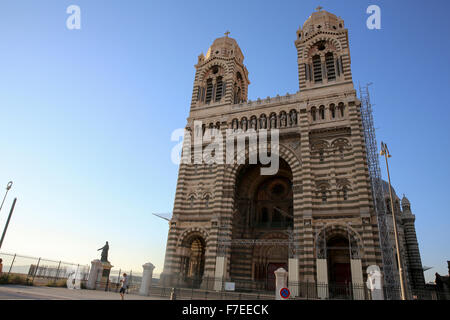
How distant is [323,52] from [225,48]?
1121 cm

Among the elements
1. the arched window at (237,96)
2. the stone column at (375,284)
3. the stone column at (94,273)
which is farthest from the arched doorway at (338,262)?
the arched window at (237,96)

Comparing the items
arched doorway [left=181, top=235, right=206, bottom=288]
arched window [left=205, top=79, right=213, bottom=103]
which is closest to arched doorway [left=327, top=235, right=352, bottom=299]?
arched doorway [left=181, top=235, right=206, bottom=288]

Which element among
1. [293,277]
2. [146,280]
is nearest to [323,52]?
[293,277]

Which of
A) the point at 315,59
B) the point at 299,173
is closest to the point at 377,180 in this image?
Result: the point at 299,173

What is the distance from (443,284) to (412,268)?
25.0 ft

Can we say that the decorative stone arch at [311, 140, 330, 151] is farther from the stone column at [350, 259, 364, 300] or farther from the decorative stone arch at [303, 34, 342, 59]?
the decorative stone arch at [303, 34, 342, 59]

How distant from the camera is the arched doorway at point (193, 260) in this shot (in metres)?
24.8

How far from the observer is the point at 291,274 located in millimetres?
20797

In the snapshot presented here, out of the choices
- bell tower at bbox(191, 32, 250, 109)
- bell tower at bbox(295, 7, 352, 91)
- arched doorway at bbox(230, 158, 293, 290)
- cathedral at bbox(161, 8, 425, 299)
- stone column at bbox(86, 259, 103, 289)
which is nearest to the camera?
stone column at bbox(86, 259, 103, 289)

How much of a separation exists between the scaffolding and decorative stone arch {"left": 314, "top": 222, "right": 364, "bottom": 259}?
60.4 inches

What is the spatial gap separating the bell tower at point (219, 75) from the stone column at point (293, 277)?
1664 centimetres

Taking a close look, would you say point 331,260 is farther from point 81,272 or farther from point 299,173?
point 81,272

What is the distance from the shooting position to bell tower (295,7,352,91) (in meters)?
26.5

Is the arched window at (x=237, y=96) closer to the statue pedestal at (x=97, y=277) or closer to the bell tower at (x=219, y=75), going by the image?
the bell tower at (x=219, y=75)
